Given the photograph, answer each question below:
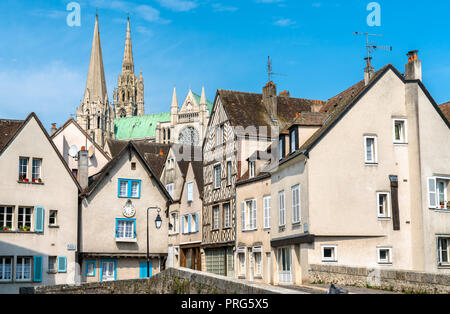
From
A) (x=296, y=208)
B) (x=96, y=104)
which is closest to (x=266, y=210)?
(x=296, y=208)

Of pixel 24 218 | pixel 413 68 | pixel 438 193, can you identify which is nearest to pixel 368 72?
pixel 413 68

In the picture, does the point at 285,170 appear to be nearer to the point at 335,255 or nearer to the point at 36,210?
the point at 335,255

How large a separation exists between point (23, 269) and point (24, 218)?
256 cm

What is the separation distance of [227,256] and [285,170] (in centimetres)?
1018

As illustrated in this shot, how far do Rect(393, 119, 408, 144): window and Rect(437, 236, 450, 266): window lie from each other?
4.39m

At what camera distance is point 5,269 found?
32.0m

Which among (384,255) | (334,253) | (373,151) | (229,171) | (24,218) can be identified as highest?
(229,171)

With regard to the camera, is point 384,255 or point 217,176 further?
point 217,176

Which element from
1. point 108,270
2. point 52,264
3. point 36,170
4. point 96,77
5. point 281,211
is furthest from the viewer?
point 96,77

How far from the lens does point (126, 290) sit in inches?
936

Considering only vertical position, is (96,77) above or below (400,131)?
above

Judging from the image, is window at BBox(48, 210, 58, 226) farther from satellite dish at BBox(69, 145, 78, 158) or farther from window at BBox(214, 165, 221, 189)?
window at BBox(214, 165, 221, 189)

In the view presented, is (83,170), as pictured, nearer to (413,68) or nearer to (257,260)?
(257,260)

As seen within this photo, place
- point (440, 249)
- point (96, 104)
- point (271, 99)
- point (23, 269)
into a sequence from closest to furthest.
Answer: point (440, 249)
point (23, 269)
point (271, 99)
point (96, 104)
